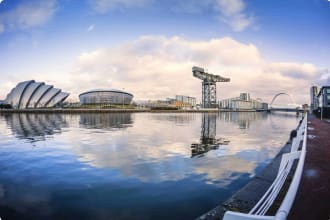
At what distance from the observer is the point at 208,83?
99.1 meters

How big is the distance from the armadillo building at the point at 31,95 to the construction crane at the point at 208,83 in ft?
233

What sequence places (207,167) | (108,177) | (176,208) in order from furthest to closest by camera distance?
(207,167) → (108,177) → (176,208)

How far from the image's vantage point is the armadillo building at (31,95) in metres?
85.1

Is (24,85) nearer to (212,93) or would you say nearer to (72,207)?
(212,93)

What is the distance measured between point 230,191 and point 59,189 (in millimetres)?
4903

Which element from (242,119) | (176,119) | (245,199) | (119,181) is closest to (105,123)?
(176,119)

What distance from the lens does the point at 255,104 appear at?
17438 centimetres

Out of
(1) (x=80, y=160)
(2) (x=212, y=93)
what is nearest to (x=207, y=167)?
(1) (x=80, y=160)

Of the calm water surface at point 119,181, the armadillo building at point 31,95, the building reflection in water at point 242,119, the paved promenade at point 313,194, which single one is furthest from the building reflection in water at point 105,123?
the armadillo building at point 31,95

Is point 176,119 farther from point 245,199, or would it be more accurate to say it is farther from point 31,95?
point 31,95

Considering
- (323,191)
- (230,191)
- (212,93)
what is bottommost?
(230,191)

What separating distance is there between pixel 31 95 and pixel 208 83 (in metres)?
84.8

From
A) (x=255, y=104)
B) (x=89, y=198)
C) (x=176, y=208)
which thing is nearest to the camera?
(x=176, y=208)

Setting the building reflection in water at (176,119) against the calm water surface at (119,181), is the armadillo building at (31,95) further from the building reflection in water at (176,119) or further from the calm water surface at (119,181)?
the calm water surface at (119,181)
